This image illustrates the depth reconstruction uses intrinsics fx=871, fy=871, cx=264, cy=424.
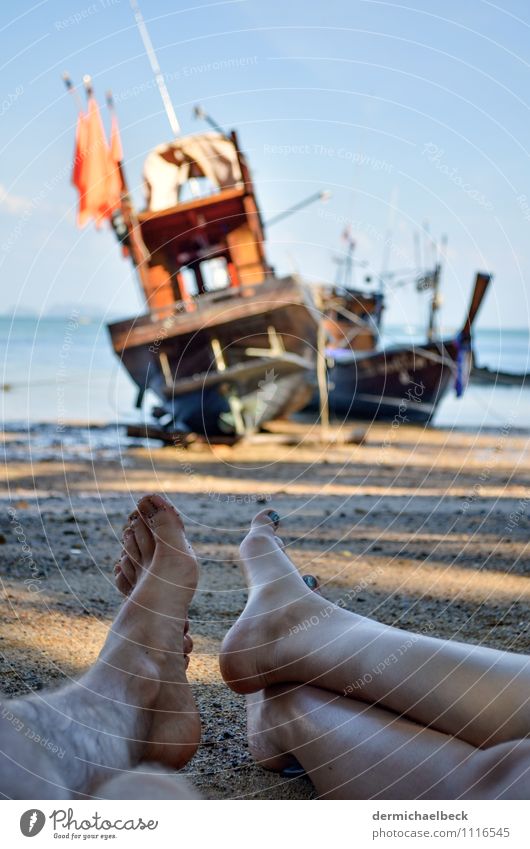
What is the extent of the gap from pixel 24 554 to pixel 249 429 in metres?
5.20

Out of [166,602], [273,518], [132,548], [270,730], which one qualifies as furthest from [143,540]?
[270,730]

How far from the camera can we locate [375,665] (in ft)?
4.12

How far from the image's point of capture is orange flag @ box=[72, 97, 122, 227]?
689 centimetres

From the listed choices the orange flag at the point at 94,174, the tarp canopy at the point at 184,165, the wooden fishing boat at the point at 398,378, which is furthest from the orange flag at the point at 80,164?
the wooden fishing boat at the point at 398,378

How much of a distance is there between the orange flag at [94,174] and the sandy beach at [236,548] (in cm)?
211

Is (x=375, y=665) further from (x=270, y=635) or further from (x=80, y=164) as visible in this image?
(x=80, y=164)

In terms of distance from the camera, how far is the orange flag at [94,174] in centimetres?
689

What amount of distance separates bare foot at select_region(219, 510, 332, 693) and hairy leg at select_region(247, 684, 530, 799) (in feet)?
0.12

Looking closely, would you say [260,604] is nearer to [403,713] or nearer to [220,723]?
[220,723]

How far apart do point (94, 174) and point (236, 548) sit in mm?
5377

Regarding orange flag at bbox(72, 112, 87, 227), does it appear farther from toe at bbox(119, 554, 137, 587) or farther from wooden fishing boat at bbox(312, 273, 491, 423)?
toe at bbox(119, 554, 137, 587)

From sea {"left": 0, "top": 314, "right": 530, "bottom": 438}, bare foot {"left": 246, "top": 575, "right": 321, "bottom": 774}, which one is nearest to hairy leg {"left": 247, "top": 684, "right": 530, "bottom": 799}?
bare foot {"left": 246, "top": 575, "right": 321, "bottom": 774}

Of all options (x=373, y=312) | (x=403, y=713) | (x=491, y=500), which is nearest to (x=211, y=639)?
(x=403, y=713)
